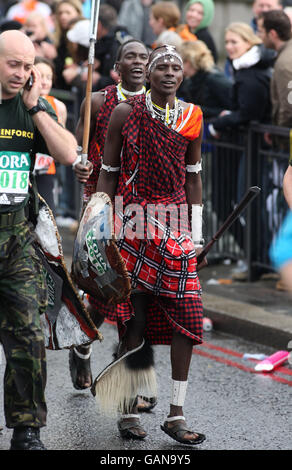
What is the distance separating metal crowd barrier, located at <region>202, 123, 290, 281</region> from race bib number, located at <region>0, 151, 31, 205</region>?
154 inches

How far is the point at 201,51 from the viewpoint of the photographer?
945 centimetres

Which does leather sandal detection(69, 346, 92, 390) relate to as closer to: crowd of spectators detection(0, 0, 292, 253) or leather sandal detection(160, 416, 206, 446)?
leather sandal detection(160, 416, 206, 446)

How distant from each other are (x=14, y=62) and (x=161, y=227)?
116cm

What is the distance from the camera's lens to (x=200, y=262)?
18.2 ft

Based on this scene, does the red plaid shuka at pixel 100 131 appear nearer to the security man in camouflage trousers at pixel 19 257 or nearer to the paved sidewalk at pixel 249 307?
the security man in camouflage trousers at pixel 19 257

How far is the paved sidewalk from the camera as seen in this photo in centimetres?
730

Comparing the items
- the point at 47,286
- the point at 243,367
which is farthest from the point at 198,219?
the point at 243,367

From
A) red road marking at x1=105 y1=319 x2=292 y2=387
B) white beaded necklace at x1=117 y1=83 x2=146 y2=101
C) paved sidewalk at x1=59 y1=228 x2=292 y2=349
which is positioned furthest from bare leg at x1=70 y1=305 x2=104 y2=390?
paved sidewalk at x1=59 y1=228 x2=292 y2=349

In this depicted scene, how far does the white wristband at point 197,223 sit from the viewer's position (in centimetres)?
539

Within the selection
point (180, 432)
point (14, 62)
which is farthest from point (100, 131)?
point (180, 432)

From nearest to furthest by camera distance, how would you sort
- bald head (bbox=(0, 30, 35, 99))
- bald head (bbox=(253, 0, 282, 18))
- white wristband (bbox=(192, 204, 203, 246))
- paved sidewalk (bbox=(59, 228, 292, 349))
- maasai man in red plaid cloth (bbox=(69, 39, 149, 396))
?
bald head (bbox=(0, 30, 35, 99)) → white wristband (bbox=(192, 204, 203, 246)) → maasai man in red plaid cloth (bbox=(69, 39, 149, 396)) → paved sidewalk (bbox=(59, 228, 292, 349)) → bald head (bbox=(253, 0, 282, 18))

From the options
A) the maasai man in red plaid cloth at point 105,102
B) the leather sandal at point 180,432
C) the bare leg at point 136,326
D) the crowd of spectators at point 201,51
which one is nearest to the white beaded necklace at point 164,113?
the maasai man in red plaid cloth at point 105,102

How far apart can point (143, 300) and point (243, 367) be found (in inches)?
64.2

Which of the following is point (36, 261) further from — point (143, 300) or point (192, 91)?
point (192, 91)
